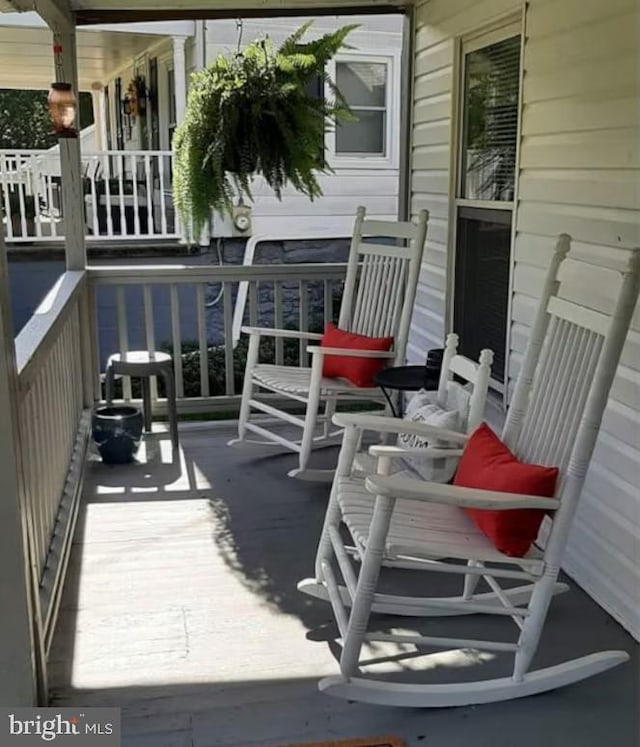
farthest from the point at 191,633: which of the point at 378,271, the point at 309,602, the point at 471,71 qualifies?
the point at 471,71

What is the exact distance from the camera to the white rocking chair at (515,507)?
210 centimetres

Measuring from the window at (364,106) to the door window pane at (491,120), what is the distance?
10.5 ft

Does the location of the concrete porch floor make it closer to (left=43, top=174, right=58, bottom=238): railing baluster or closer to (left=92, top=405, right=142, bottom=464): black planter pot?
(left=92, top=405, right=142, bottom=464): black planter pot

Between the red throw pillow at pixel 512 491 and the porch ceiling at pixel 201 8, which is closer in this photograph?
the red throw pillow at pixel 512 491

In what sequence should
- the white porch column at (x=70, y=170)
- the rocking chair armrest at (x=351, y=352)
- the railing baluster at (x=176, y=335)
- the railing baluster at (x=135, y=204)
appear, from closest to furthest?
the rocking chair armrest at (x=351, y=352)
the white porch column at (x=70, y=170)
the railing baluster at (x=176, y=335)
the railing baluster at (x=135, y=204)

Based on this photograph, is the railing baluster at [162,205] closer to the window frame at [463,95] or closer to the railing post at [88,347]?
the railing post at [88,347]

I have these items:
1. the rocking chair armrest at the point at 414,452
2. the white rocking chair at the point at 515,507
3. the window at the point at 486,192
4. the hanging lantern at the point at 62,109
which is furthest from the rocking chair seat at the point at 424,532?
the hanging lantern at the point at 62,109

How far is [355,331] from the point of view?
4.36 metres

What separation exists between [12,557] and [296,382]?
2.18 meters

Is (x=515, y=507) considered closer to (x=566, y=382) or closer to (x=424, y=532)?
(x=424, y=532)

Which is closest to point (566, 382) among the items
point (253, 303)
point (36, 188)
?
point (253, 303)

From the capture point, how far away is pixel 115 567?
3.04 metres

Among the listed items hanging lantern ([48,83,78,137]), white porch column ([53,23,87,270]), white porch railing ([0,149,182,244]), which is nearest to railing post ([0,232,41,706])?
hanging lantern ([48,83,78,137])

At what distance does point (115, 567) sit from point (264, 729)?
3.58 feet
